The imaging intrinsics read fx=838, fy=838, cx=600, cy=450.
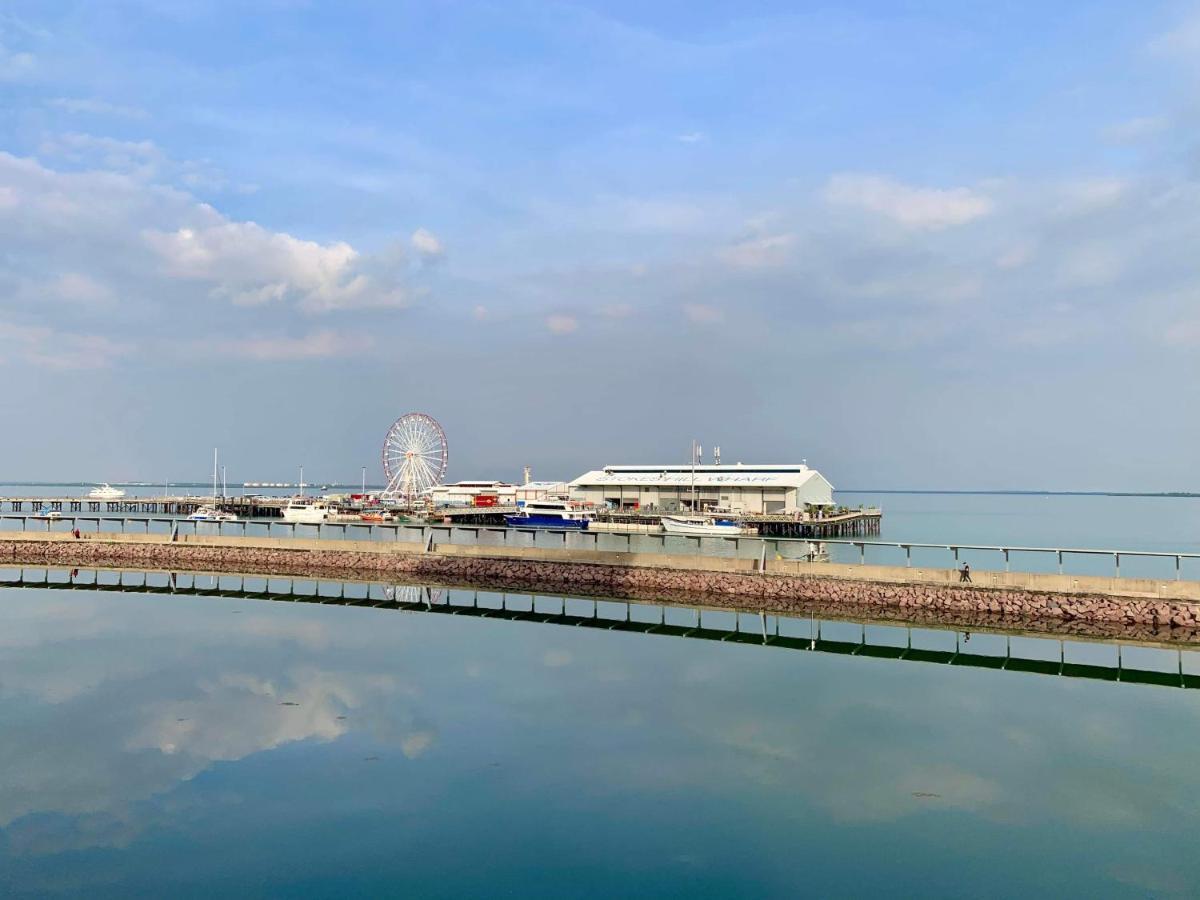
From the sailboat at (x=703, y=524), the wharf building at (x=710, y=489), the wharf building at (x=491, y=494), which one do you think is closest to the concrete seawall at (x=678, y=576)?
the sailboat at (x=703, y=524)

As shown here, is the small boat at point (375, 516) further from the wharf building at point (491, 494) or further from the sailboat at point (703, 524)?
the sailboat at point (703, 524)

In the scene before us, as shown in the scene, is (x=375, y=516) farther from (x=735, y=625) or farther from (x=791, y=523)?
(x=735, y=625)

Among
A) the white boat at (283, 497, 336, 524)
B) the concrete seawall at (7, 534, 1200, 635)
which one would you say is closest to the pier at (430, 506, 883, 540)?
the white boat at (283, 497, 336, 524)

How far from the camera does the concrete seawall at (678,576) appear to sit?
34375mm

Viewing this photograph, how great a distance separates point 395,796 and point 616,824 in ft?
14.2

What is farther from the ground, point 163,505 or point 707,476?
point 707,476

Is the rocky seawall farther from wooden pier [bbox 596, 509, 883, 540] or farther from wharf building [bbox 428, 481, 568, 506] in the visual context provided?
wharf building [bbox 428, 481, 568, 506]

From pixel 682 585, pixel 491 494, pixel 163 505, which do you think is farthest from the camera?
pixel 163 505

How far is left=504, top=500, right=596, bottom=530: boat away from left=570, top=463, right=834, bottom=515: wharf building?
5.86 metres

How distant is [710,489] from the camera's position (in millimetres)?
93688

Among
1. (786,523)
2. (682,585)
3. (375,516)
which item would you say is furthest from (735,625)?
(375,516)

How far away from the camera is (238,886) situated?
12.5 metres

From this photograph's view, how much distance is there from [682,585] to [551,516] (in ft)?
163

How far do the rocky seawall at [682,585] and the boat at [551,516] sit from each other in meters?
Answer: 35.9
